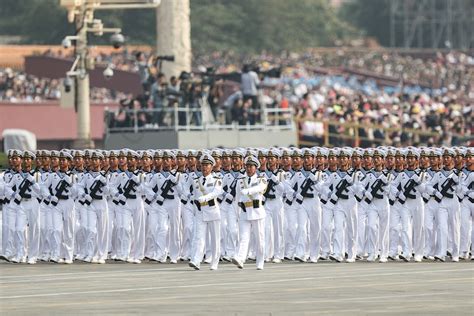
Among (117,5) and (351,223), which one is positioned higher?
(117,5)

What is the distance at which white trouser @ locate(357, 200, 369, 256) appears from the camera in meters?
29.2

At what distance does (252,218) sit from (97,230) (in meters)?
3.66

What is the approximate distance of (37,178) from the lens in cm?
2927

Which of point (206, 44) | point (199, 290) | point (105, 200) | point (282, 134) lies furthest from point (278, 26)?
point (199, 290)

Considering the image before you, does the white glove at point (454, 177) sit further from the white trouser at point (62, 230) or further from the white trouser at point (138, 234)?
the white trouser at point (62, 230)

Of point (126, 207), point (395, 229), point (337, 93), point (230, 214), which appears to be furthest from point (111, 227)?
point (337, 93)

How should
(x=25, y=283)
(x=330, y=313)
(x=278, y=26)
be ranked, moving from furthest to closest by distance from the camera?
1. (x=278, y=26)
2. (x=25, y=283)
3. (x=330, y=313)

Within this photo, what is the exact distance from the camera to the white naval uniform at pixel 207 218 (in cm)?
2647

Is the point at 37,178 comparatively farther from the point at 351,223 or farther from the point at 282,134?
the point at 282,134

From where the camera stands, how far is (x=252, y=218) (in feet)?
87.0

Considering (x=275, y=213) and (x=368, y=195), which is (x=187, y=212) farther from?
(x=368, y=195)

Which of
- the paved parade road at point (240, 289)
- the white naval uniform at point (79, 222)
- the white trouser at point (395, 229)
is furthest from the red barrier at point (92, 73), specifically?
the paved parade road at point (240, 289)

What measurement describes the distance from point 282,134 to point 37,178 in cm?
1556

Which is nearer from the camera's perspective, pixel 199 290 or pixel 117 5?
pixel 199 290
